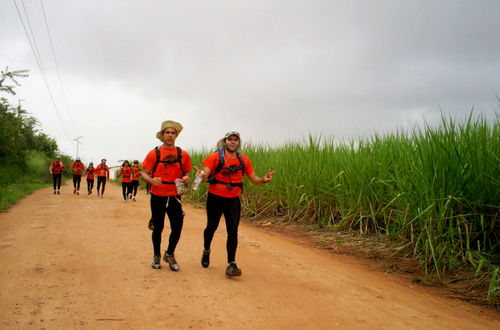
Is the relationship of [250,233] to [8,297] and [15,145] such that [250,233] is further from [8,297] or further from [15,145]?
[15,145]

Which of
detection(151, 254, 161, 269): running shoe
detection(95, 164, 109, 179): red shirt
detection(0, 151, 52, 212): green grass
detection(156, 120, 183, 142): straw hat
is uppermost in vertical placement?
detection(156, 120, 183, 142): straw hat

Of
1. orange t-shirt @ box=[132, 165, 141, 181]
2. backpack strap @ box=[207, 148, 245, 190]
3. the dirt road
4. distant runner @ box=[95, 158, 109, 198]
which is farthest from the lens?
distant runner @ box=[95, 158, 109, 198]

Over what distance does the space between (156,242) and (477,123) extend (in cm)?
489

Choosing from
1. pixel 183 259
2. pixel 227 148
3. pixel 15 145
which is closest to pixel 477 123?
pixel 227 148

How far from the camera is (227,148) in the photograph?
4.78 metres

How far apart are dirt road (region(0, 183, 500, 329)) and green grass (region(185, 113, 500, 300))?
0.78m

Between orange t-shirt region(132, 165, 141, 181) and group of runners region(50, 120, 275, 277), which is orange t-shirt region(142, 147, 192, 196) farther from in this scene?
orange t-shirt region(132, 165, 141, 181)

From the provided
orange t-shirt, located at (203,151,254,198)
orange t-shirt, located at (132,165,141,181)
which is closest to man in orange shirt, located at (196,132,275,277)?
orange t-shirt, located at (203,151,254,198)

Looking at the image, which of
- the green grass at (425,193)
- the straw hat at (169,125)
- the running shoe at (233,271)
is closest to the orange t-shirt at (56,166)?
the green grass at (425,193)

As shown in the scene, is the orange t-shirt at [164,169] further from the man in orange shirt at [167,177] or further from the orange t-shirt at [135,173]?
the orange t-shirt at [135,173]

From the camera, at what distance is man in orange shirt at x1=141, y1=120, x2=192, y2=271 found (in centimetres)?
477

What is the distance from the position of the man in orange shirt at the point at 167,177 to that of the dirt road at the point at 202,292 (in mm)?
466

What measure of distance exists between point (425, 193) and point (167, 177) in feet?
11.8

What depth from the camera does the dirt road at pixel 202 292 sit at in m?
3.25
